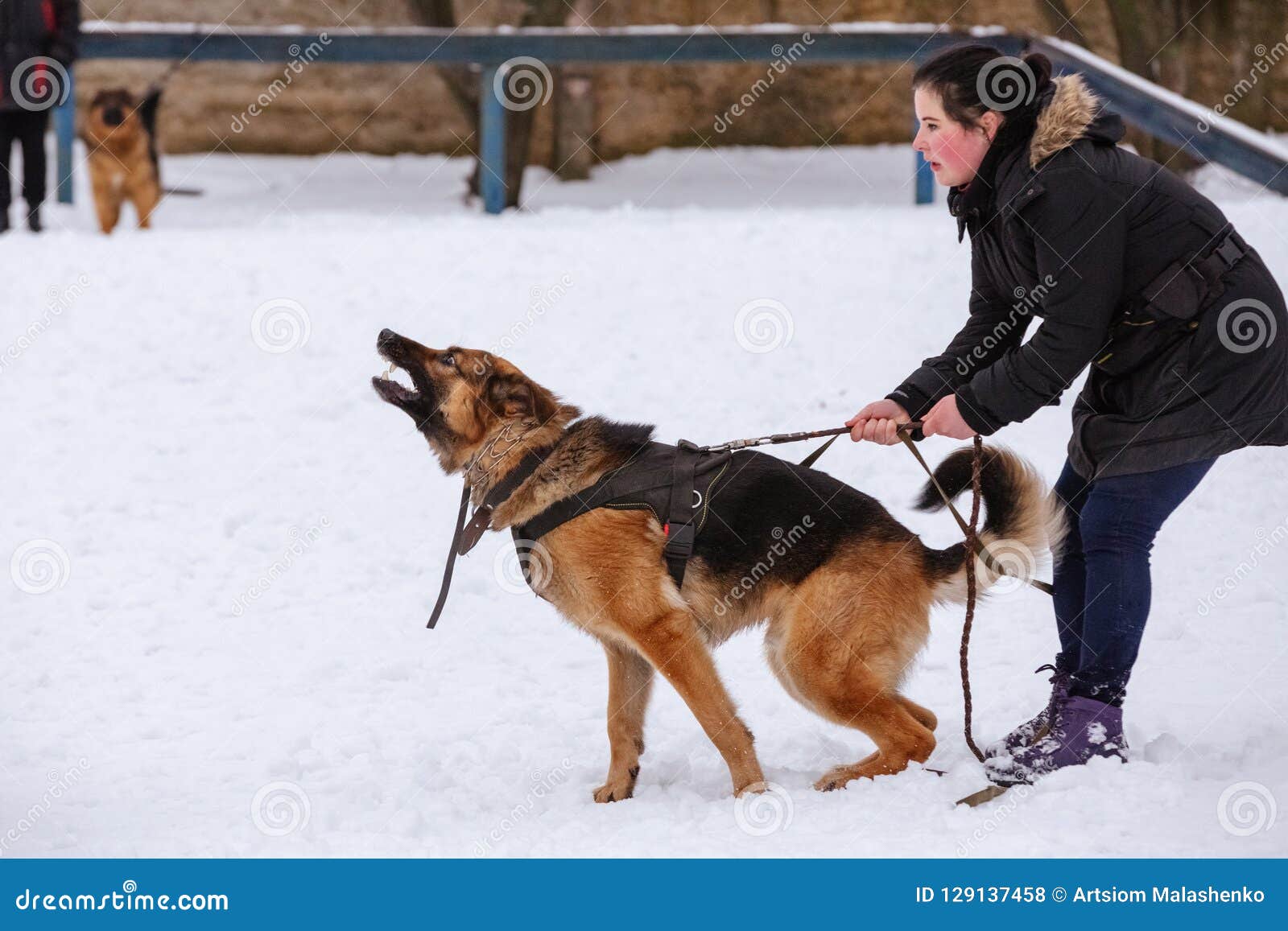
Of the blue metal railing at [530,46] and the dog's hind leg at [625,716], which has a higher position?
the blue metal railing at [530,46]

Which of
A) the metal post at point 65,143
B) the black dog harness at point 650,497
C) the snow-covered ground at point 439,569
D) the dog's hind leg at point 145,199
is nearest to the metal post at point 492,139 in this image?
the snow-covered ground at point 439,569

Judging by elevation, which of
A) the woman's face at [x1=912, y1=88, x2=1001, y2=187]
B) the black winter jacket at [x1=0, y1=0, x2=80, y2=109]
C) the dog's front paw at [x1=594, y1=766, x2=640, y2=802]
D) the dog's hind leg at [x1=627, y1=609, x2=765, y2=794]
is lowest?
the dog's front paw at [x1=594, y1=766, x2=640, y2=802]

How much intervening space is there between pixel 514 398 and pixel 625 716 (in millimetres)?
1163

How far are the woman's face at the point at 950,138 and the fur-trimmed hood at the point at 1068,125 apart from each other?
5.1 inches

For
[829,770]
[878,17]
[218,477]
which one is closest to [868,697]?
[829,770]

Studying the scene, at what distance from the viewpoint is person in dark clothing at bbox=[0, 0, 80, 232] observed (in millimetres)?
8992

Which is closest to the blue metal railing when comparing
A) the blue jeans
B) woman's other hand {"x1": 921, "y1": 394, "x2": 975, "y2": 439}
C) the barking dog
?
the barking dog

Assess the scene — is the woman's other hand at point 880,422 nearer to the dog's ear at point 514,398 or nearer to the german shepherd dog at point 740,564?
the german shepherd dog at point 740,564

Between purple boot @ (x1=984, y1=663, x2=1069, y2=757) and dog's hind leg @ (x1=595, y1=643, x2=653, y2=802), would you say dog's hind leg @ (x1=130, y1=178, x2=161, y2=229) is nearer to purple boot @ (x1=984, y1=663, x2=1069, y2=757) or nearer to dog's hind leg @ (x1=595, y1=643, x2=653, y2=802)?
dog's hind leg @ (x1=595, y1=643, x2=653, y2=802)

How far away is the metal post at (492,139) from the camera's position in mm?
9719

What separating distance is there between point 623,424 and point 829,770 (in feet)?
4.53

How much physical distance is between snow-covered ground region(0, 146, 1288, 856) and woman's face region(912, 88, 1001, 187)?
5.71ft

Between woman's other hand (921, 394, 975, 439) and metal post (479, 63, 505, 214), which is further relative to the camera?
metal post (479, 63, 505, 214)

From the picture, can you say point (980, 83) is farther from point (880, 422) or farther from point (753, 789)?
point (753, 789)
